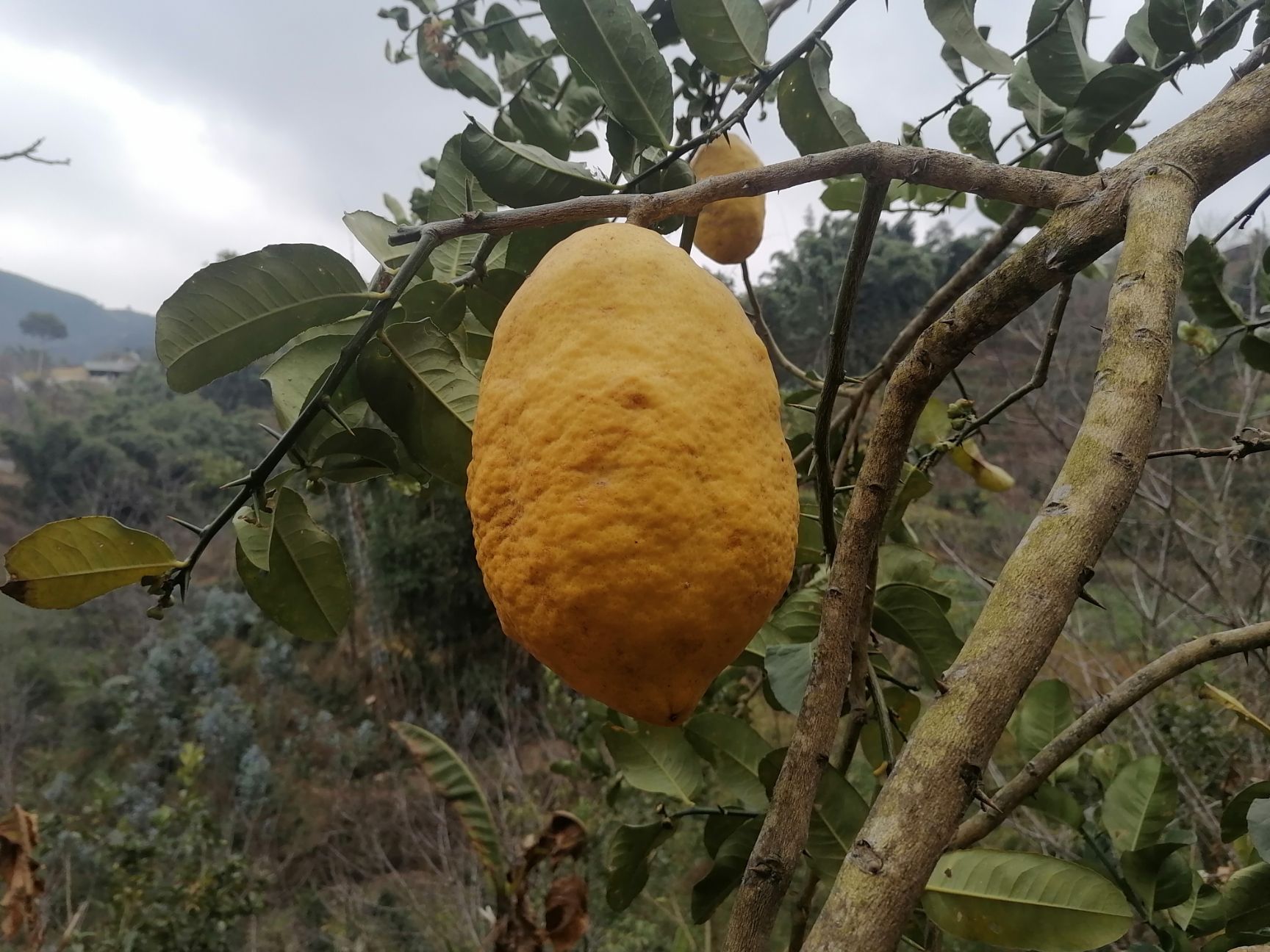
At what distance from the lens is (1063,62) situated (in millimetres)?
664

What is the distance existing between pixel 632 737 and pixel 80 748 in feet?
22.6

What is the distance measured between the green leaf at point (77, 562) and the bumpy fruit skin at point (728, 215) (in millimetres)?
637

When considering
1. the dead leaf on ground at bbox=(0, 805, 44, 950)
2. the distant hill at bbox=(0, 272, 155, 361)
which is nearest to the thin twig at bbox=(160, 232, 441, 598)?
the dead leaf on ground at bbox=(0, 805, 44, 950)

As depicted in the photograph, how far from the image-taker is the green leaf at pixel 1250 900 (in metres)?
0.62

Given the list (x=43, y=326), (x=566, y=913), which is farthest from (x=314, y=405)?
(x=43, y=326)

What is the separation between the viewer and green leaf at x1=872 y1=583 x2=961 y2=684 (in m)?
0.77

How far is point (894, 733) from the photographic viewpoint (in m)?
0.81

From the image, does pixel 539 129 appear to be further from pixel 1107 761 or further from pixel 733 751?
pixel 1107 761

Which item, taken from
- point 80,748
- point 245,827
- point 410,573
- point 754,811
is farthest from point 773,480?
point 80,748

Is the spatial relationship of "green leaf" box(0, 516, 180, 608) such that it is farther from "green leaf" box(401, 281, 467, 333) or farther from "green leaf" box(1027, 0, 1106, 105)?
"green leaf" box(1027, 0, 1106, 105)

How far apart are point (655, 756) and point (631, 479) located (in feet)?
2.00

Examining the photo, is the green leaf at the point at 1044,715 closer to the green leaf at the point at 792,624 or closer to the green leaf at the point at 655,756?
the green leaf at the point at 792,624

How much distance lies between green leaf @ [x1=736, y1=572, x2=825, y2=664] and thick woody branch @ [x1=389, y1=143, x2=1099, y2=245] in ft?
1.54

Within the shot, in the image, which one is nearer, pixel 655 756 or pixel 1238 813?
pixel 1238 813
